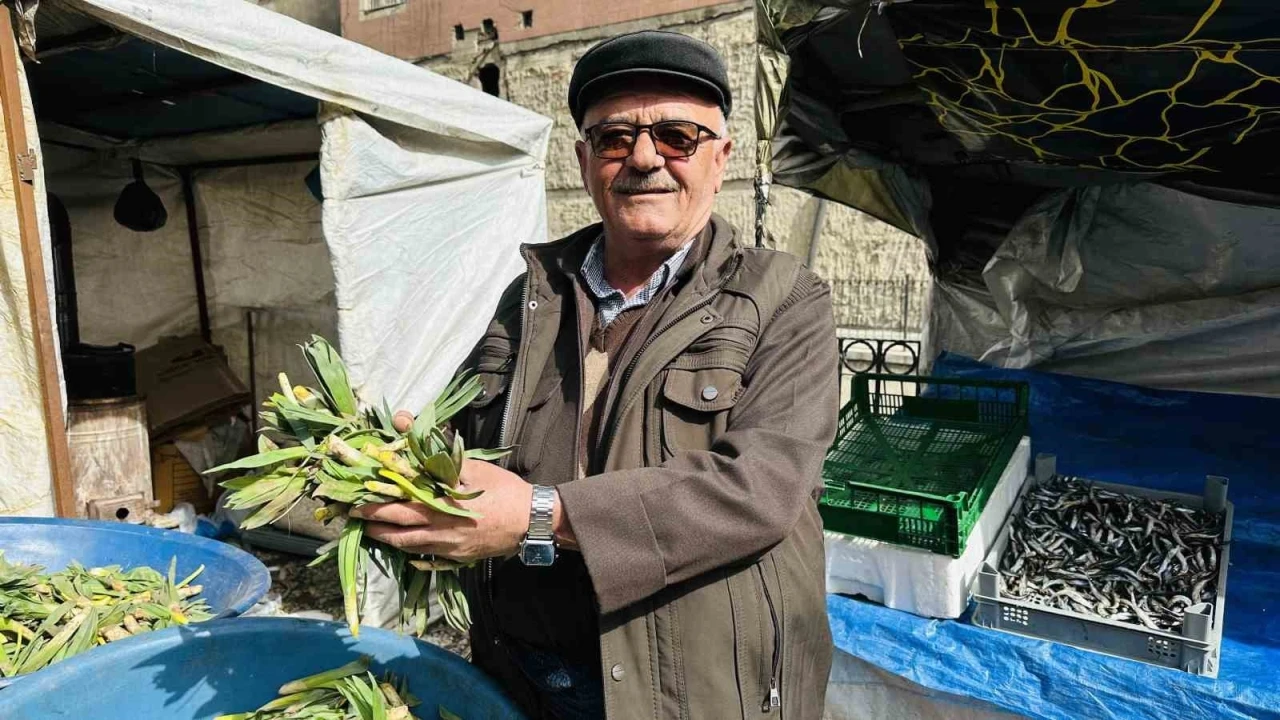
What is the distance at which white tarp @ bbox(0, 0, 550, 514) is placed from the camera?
10.7 ft

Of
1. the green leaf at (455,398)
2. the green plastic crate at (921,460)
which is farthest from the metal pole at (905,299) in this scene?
the green leaf at (455,398)

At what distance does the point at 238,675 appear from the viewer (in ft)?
5.54

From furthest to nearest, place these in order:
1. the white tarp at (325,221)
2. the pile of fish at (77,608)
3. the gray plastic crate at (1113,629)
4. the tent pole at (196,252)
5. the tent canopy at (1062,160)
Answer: the tent pole at (196,252)
the white tarp at (325,221)
the tent canopy at (1062,160)
the gray plastic crate at (1113,629)
the pile of fish at (77,608)

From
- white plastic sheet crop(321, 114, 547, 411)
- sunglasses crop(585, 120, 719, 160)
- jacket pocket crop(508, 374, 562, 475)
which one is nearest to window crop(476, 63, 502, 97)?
white plastic sheet crop(321, 114, 547, 411)

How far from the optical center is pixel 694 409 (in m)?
1.42

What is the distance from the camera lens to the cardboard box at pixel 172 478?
563cm

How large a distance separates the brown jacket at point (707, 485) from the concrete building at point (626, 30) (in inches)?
199

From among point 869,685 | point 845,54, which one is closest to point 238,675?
point 869,685

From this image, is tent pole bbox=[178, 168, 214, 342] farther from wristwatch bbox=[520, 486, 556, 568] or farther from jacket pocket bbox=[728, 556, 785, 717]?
jacket pocket bbox=[728, 556, 785, 717]

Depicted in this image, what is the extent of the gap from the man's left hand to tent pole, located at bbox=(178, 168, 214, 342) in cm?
615

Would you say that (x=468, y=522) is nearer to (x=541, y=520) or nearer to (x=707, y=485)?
(x=541, y=520)

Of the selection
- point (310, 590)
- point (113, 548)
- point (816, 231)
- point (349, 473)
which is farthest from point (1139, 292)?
point (310, 590)

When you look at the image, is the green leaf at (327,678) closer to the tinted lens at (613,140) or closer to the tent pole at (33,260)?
the tinted lens at (613,140)

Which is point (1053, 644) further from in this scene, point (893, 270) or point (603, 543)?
point (893, 270)
